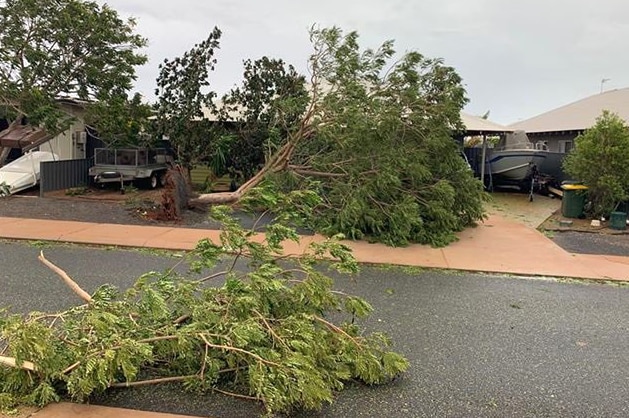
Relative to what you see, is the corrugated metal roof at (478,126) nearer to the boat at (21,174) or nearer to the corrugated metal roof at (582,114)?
the corrugated metal roof at (582,114)

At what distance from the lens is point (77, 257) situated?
24.6ft

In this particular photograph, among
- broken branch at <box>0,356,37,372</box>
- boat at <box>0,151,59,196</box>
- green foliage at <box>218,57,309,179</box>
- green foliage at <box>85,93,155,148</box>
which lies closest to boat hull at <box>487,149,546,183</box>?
green foliage at <box>218,57,309,179</box>

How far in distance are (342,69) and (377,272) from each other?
4.71m

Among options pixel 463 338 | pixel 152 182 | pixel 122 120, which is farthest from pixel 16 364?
pixel 152 182

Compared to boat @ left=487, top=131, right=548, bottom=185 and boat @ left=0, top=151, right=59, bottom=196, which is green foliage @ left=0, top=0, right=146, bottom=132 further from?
boat @ left=487, top=131, right=548, bottom=185

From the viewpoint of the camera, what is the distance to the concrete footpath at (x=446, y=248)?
7.75 metres

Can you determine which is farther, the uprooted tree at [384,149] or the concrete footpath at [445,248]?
the uprooted tree at [384,149]

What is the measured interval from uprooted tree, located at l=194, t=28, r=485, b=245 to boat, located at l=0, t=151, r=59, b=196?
7.47m

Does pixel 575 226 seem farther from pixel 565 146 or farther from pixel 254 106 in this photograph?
pixel 565 146

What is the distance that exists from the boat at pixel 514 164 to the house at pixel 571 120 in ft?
6.74

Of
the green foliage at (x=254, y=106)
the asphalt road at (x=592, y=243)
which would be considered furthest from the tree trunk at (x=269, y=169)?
the asphalt road at (x=592, y=243)

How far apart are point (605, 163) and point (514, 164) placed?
20.5ft

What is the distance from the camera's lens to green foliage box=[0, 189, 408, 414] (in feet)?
9.94

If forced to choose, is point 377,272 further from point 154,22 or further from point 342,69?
point 154,22
